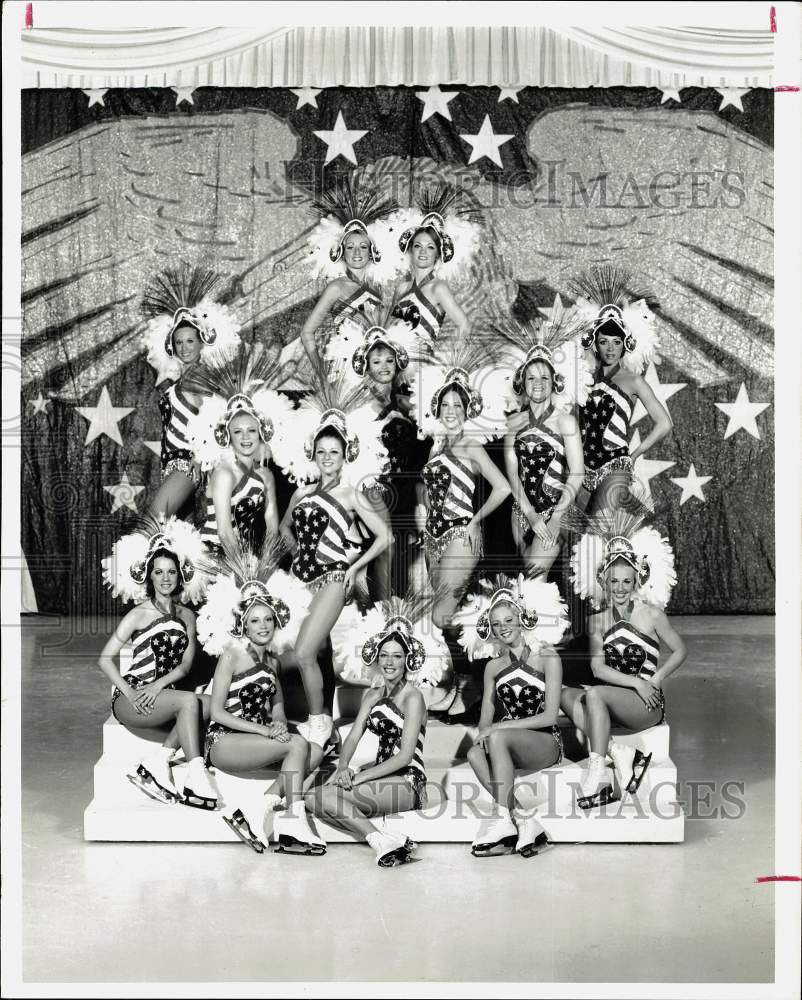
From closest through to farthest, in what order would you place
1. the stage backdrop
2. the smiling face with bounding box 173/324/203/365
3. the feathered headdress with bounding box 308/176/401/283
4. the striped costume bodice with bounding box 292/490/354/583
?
1. the striped costume bodice with bounding box 292/490/354/583
2. the smiling face with bounding box 173/324/203/365
3. the feathered headdress with bounding box 308/176/401/283
4. the stage backdrop

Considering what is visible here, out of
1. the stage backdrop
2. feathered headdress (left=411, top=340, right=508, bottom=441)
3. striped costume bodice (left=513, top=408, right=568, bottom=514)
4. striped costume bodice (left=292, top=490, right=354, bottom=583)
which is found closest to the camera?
striped costume bodice (left=292, top=490, right=354, bottom=583)

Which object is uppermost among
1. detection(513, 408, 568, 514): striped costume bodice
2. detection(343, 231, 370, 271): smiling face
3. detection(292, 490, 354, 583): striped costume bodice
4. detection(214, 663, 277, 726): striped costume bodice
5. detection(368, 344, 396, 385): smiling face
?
detection(343, 231, 370, 271): smiling face

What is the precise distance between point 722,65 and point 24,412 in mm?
4645

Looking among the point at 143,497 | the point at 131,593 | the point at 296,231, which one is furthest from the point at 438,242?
the point at 143,497

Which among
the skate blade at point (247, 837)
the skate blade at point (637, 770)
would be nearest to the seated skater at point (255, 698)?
the skate blade at point (247, 837)

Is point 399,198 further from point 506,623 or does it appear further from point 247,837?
point 247,837

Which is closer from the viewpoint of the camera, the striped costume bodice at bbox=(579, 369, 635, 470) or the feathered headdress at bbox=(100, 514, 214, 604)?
the feathered headdress at bbox=(100, 514, 214, 604)

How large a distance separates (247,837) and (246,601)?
78cm

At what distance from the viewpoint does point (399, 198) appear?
873 cm

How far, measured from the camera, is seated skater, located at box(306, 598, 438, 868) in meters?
5.12

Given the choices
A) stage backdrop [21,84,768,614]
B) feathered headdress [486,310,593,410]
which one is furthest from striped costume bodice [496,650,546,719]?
stage backdrop [21,84,768,614]

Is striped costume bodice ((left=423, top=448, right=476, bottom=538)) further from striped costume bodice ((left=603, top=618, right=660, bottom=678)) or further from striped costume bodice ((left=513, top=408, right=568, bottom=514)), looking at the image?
striped costume bodice ((left=603, top=618, right=660, bottom=678))

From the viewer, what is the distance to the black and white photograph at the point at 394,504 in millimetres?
4211

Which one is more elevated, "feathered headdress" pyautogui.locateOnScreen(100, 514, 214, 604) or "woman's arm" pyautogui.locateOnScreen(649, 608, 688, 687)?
"feathered headdress" pyautogui.locateOnScreen(100, 514, 214, 604)
